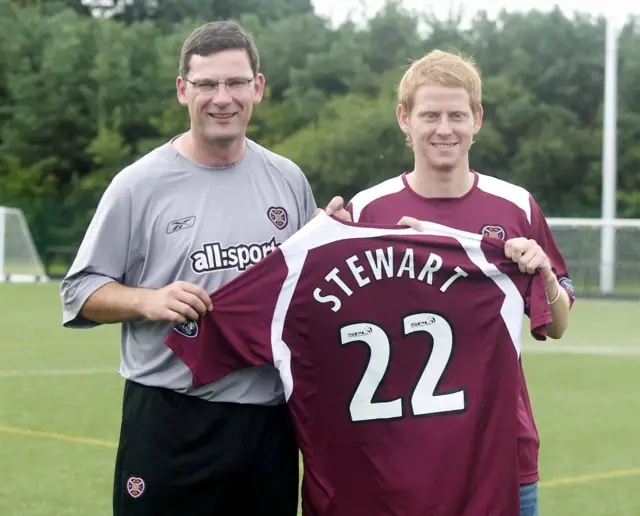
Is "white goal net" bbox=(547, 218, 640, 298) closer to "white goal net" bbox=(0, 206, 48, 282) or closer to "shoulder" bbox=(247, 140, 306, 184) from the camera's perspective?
"white goal net" bbox=(0, 206, 48, 282)

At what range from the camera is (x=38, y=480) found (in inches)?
280

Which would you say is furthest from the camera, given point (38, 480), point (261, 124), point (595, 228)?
point (261, 124)

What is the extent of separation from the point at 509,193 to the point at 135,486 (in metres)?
1.50

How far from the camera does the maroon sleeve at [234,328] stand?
3.48m

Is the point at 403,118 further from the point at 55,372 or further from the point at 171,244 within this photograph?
the point at 55,372

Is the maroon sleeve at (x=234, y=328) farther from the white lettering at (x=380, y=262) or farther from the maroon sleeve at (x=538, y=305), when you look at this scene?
the maroon sleeve at (x=538, y=305)

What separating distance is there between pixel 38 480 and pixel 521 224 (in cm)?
445

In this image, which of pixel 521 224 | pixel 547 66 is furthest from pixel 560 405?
pixel 547 66

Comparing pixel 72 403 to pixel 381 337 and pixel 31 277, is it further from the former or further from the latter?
pixel 31 277

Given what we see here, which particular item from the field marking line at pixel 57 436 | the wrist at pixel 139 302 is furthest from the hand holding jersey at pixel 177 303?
the field marking line at pixel 57 436

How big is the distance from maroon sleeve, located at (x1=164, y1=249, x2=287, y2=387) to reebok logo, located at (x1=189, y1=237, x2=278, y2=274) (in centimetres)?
11

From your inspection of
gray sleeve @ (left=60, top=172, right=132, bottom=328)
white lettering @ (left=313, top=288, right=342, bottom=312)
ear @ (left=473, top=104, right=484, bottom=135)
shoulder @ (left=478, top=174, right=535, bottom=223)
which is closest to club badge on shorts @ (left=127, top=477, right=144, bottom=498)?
gray sleeve @ (left=60, top=172, right=132, bottom=328)

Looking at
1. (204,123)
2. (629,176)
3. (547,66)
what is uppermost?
(204,123)

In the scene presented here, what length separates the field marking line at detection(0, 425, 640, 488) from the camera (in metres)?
7.14
